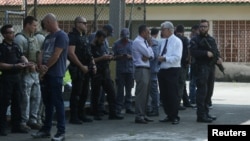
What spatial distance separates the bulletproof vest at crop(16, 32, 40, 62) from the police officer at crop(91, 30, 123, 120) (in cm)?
189

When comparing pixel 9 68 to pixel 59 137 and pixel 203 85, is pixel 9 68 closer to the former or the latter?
pixel 59 137

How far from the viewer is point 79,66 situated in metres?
11.8

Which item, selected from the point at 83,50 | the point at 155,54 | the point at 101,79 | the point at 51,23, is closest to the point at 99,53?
the point at 101,79

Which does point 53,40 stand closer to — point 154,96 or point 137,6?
point 154,96

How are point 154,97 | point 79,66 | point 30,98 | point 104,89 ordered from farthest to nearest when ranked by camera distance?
point 154,97 → point 104,89 → point 79,66 → point 30,98

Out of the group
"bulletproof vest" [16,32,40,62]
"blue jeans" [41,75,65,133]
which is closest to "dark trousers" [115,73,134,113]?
"bulletproof vest" [16,32,40,62]

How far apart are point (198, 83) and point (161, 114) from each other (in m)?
1.86

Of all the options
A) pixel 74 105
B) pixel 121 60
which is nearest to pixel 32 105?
pixel 74 105

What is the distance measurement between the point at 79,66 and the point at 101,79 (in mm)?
1398

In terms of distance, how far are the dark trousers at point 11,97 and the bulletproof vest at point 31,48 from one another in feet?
2.01

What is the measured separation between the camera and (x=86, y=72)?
1191cm

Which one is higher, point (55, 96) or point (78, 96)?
point (55, 96)

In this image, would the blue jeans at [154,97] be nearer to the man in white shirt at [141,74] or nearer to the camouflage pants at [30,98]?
the man in white shirt at [141,74]

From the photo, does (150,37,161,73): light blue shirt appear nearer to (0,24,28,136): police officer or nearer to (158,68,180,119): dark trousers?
(158,68,180,119): dark trousers
